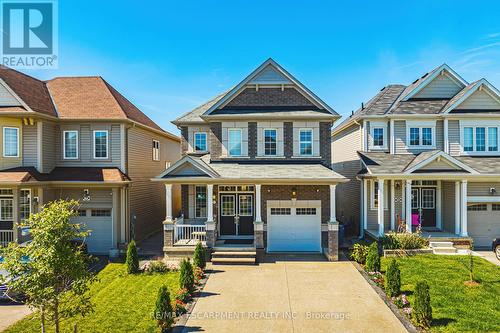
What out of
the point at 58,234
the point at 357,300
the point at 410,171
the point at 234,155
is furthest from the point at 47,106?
the point at 410,171

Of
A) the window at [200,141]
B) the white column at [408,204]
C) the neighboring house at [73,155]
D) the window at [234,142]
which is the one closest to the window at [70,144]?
the neighboring house at [73,155]

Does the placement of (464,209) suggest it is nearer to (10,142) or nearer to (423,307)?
(423,307)

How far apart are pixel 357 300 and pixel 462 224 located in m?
9.41

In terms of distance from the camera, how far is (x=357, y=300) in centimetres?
947

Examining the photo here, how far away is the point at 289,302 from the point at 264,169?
684cm

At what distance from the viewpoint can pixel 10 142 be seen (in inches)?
580

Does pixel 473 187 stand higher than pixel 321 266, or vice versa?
pixel 473 187

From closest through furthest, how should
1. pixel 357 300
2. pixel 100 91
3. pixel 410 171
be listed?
pixel 357 300 → pixel 410 171 → pixel 100 91

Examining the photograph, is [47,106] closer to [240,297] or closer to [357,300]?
[240,297]

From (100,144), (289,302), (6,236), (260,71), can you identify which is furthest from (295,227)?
(6,236)

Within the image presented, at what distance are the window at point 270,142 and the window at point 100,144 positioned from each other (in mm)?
8235

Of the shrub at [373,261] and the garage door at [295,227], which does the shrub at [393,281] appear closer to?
the shrub at [373,261]

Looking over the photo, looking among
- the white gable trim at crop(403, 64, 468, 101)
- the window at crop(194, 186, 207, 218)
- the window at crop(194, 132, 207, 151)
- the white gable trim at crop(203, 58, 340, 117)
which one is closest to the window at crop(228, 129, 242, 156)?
the white gable trim at crop(203, 58, 340, 117)

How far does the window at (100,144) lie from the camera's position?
51.9ft
